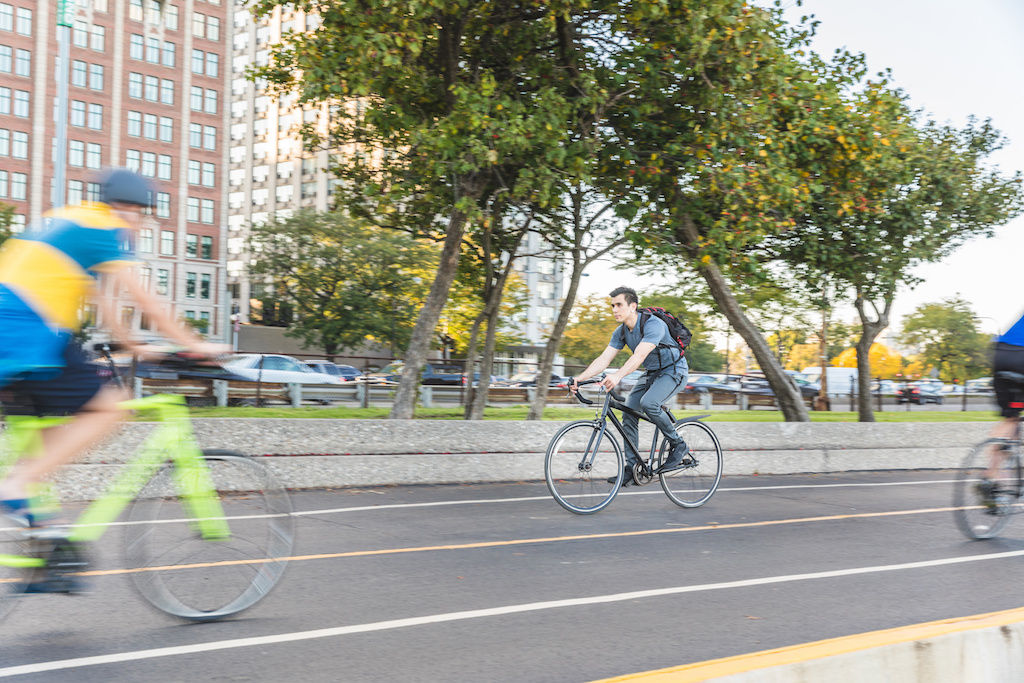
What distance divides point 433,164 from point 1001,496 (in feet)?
26.5

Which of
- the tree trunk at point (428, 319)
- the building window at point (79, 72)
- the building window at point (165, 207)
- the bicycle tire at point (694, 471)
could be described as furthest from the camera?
the building window at point (165, 207)

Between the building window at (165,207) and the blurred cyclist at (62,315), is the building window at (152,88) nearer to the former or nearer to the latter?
the building window at (165,207)

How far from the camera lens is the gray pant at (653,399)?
8.98 metres

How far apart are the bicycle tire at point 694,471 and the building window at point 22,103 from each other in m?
73.7

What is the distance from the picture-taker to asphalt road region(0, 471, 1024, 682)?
425cm

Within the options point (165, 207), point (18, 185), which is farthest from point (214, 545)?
point (165, 207)

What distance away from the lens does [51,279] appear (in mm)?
4098

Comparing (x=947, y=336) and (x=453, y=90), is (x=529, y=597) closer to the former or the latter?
(x=453, y=90)

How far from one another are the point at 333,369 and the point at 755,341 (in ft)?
55.3

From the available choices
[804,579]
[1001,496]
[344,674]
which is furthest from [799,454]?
[344,674]

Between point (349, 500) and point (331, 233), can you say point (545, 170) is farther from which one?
point (331, 233)

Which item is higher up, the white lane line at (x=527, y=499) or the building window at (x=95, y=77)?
the building window at (x=95, y=77)

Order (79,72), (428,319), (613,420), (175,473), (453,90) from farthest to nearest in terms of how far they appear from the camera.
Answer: (79,72) < (428,319) < (453,90) < (613,420) < (175,473)

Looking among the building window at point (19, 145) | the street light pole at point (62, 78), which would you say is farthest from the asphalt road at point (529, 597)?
the building window at point (19, 145)
